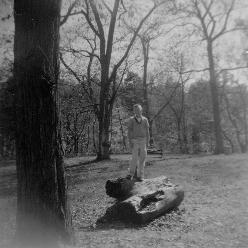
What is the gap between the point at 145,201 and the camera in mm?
9016

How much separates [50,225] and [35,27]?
2.95 meters

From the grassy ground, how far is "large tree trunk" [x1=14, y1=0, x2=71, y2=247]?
0.99 metres

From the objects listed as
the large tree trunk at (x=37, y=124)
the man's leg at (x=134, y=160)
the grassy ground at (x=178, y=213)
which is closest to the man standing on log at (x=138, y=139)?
the man's leg at (x=134, y=160)

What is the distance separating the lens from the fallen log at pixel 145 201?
8.42 metres

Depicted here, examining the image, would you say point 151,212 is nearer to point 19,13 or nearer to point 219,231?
point 219,231

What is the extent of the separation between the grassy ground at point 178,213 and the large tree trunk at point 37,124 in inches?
39.1

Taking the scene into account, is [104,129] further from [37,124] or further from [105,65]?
[37,124]

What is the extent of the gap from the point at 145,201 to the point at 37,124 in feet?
14.0

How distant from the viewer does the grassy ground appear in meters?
6.98

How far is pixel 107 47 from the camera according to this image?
2231 centimetres

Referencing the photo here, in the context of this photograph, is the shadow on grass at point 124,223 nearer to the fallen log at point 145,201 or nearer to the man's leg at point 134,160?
the fallen log at point 145,201

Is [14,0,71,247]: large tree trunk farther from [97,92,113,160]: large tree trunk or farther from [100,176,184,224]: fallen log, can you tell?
[97,92,113,160]: large tree trunk

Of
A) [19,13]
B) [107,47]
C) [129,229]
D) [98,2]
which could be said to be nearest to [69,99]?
[107,47]

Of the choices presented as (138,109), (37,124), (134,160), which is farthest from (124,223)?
(37,124)
